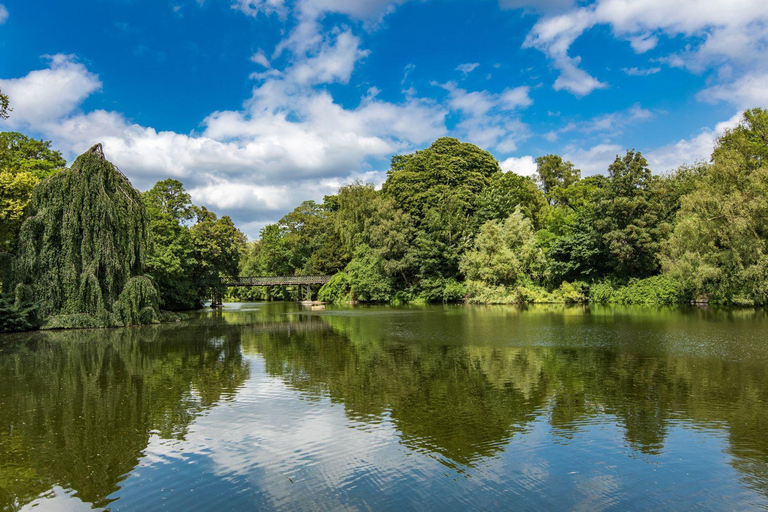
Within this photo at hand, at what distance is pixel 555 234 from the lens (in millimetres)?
56750

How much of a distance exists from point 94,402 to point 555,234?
53.1m

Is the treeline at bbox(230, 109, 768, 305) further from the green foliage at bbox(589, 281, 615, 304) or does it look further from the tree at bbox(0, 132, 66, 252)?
the tree at bbox(0, 132, 66, 252)

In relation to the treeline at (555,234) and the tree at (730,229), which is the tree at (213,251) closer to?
the treeline at (555,234)

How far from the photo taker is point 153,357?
17297 mm

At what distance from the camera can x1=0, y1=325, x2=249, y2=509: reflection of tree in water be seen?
23.2 ft

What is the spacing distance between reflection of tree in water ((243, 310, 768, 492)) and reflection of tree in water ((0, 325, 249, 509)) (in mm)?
2649

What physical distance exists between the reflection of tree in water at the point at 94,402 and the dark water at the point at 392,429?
0.05m

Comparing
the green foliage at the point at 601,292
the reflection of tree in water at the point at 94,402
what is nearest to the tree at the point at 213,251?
the reflection of tree in water at the point at 94,402

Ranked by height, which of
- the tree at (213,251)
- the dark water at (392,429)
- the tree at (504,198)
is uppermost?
the tree at (504,198)

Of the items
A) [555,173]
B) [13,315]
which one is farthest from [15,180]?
[555,173]

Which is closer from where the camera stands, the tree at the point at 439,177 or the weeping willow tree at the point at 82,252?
the weeping willow tree at the point at 82,252

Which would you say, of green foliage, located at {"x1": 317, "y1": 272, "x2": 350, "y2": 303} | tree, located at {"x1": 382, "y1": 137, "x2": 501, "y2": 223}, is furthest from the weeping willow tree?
tree, located at {"x1": 382, "y1": 137, "x2": 501, "y2": 223}

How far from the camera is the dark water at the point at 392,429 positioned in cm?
630

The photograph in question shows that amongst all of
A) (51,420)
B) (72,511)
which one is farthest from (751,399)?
(51,420)
